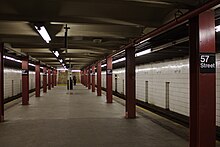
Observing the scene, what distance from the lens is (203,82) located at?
4.39 metres

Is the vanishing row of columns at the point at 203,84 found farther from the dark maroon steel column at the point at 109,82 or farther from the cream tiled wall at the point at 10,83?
the cream tiled wall at the point at 10,83

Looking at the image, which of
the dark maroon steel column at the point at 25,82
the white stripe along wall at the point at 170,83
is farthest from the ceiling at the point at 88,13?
the dark maroon steel column at the point at 25,82

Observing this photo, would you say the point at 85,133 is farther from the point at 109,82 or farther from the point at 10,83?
the point at 10,83

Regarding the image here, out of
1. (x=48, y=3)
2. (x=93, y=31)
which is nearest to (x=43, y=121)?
(x=93, y=31)

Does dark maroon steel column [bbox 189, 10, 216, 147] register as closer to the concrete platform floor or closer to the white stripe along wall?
the concrete platform floor

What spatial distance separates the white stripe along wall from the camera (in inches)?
398

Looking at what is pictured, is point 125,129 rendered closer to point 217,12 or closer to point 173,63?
point 217,12

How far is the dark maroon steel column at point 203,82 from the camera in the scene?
4.37 m

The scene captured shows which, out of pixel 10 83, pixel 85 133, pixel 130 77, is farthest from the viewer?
pixel 10 83

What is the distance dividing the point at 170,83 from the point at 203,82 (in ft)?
25.2

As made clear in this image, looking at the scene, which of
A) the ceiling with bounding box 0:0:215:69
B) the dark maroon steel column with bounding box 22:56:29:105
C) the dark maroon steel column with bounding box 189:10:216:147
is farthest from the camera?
the dark maroon steel column with bounding box 22:56:29:105

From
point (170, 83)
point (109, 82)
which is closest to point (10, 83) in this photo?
point (109, 82)

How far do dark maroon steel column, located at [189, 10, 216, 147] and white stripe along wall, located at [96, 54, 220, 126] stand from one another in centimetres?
352

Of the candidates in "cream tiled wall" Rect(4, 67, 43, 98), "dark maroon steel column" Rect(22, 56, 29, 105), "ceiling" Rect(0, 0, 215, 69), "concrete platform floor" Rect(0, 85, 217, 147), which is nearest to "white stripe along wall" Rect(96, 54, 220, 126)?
"concrete platform floor" Rect(0, 85, 217, 147)
